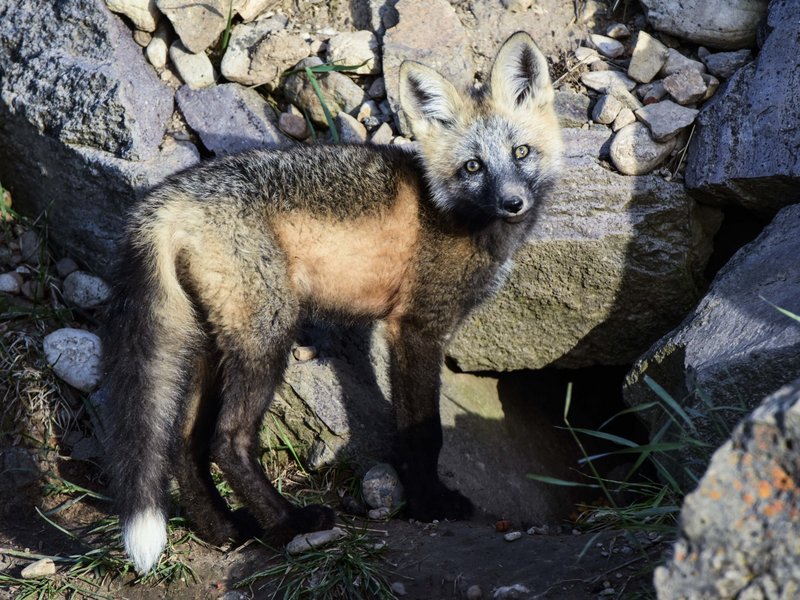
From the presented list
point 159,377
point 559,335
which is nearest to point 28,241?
point 159,377

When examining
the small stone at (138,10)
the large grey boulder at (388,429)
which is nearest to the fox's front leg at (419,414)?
the large grey boulder at (388,429)

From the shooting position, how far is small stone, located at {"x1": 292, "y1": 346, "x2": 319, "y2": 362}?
550 centimetres

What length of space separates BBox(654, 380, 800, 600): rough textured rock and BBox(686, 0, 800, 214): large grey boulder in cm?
327

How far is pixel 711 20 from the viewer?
5.69m

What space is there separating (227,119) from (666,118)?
3096mm

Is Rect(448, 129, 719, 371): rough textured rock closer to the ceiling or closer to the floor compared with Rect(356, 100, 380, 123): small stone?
closer to the floor

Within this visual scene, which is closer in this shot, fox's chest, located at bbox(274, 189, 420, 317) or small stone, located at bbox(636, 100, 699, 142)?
fox's chest, located at bbox(274, 189, 420, 317)

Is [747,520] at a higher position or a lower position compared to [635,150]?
higher

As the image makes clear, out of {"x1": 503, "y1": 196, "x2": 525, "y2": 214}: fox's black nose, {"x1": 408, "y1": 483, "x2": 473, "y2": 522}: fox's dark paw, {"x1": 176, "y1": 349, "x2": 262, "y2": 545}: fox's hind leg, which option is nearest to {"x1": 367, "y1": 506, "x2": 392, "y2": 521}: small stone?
{"x1": 408, "y1": 483, "x2": 473, "y2": 522}: fox's dark paw

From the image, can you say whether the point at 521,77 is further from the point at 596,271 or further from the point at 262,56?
the point at 262,56

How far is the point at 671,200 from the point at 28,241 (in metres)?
4.66

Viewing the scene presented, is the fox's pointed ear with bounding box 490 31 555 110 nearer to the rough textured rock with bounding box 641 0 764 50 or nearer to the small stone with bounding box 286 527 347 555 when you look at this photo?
the rough textured rock with bounding box 641 0 764 50

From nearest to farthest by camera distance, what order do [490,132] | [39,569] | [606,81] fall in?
[39,569], [490,132], [606,81]

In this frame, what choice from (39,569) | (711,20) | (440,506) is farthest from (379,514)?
(711,20)
